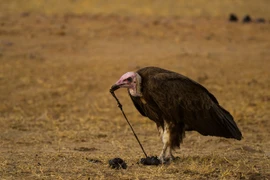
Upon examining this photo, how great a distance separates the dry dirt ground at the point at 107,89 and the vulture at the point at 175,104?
422mm

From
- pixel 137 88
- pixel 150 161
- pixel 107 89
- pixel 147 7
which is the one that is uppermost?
pixel 147 7

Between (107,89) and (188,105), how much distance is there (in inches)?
253

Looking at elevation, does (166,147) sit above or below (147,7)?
below

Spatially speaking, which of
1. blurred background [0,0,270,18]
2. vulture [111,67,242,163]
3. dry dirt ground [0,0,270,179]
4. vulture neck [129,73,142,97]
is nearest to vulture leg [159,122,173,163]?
vulture [111,67,242,163]

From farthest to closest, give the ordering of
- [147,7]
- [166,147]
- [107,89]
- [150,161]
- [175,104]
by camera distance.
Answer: [147,7] < [107,89] < [166,147] < [150,161] < [175,104]

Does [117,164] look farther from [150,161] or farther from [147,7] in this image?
[147,7]

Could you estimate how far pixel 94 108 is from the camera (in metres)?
11.6

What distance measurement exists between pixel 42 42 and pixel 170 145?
1146cm

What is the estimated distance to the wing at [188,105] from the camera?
6.66 meters

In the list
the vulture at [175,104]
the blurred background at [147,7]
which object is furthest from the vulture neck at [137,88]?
the blurred background at [147,7]

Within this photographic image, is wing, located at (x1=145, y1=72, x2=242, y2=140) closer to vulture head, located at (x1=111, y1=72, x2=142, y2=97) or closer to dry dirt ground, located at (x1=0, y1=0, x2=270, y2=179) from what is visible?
vulture head, located at (x1=111, y1=72, x2=142, y2=97)

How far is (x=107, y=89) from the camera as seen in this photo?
42.9 feet

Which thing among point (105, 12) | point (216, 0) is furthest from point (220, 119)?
point (216, 0)

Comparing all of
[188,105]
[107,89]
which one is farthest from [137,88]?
[107,89]
